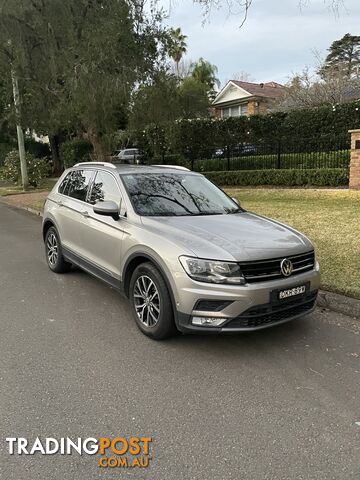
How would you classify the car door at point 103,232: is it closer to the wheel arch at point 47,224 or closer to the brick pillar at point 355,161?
the wheel arch at point 47,224

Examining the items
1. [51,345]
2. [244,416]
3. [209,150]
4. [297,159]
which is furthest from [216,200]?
[209,150]

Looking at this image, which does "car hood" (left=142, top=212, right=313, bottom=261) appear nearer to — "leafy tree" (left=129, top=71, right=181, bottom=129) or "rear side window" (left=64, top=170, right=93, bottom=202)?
"rear side window" (left=64, top=170, right=93, bottom=202)

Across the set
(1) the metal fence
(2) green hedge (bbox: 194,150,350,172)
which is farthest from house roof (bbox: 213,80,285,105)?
(2) green hedge (bbox: 194,150,350,172)

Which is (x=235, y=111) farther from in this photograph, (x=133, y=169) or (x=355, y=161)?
(x=133, y=169)

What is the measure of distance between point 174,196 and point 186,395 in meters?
2.44

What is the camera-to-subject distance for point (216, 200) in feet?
17.9

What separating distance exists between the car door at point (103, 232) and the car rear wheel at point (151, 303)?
0.41 meters

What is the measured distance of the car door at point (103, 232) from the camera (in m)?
4.86

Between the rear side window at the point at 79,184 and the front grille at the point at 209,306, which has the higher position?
the rear side window at the point at 79,184

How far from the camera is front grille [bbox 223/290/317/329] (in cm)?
383

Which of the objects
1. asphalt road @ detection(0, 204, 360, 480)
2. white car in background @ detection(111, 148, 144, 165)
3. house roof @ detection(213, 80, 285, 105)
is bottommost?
asphalt road @ detection(0, 204, 360, 480)

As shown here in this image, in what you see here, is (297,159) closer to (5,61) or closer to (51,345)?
(5,61)

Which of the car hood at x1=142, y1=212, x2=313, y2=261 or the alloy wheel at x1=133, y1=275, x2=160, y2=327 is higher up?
the car hood at x1=142, y1=212, x2=313, y2=261

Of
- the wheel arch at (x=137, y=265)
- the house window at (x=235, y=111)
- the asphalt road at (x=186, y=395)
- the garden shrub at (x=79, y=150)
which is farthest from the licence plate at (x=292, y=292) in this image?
the house window at (x=235, y=111)
